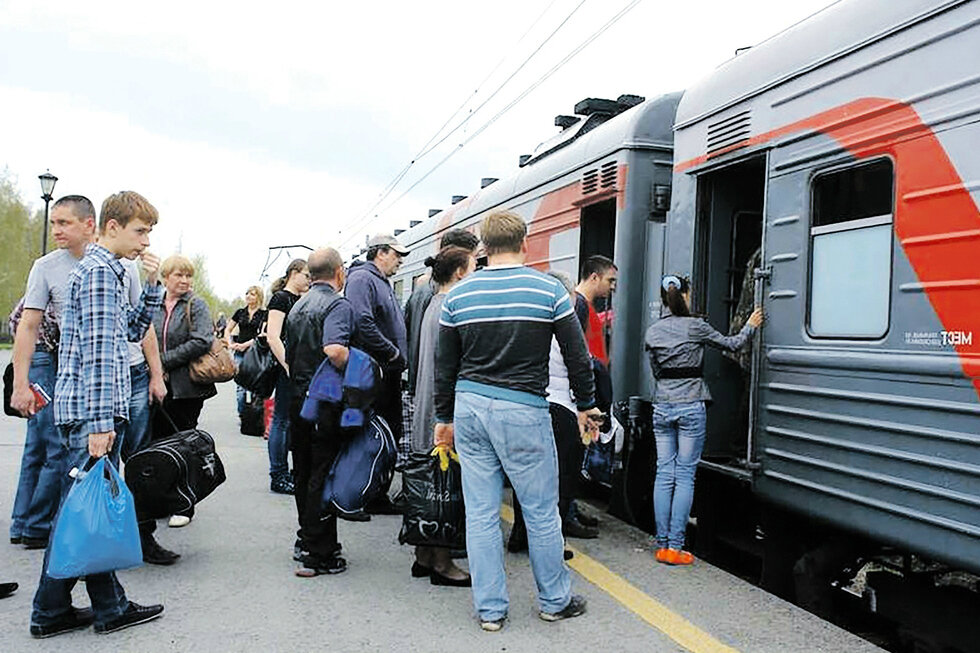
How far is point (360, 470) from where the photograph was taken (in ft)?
16.1

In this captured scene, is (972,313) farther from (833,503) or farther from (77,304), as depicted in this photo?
(77,304)

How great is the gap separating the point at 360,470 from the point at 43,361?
2036mm

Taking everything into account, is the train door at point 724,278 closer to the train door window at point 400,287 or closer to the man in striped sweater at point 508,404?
the man in striped sweater at point 508,404

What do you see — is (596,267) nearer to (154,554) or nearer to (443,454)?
(443,454)

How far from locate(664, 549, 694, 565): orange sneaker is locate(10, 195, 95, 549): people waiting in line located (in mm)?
3357

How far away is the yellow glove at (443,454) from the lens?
4.48 m

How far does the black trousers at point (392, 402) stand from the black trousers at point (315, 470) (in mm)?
1064

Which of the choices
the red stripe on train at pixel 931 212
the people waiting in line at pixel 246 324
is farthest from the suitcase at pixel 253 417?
the red stripe on train at pixel 931 212

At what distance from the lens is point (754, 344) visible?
5.06 meters

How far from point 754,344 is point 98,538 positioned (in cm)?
342

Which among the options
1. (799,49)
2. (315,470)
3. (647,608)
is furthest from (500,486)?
(799,49)

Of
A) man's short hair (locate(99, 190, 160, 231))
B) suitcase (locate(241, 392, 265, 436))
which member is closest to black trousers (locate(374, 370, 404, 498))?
man's short hair (locate(99, 190, 160, 231))

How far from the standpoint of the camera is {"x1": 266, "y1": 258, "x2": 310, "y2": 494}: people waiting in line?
6.86 meters

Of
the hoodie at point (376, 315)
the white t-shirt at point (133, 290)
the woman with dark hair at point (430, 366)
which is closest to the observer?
the white t-shirt at point (133, 290)
